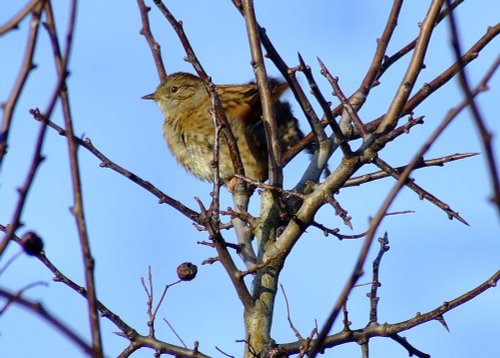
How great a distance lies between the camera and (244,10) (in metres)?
4.17

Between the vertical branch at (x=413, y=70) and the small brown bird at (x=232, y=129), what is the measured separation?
3.14 meters

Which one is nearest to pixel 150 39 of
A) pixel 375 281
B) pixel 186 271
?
pixel 186 271

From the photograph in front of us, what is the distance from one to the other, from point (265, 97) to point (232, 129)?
9.27 feet

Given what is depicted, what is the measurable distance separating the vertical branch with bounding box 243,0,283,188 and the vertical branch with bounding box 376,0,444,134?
2.45ft

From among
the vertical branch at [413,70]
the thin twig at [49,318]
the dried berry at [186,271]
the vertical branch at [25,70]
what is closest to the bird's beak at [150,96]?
the dried berry at [186,271]

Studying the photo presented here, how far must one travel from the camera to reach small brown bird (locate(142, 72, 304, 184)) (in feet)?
23.9

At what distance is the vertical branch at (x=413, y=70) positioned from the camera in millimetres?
3453

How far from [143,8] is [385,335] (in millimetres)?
2817

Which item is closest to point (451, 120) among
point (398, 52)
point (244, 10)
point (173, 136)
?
point (244, 10)

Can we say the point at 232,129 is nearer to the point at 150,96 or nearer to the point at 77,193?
the point at 150,96

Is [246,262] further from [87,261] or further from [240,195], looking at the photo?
[87,261]

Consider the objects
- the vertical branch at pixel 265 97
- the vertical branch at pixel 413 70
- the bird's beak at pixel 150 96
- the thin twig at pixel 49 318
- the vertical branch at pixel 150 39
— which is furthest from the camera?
the bird's beak at pixel 150 96

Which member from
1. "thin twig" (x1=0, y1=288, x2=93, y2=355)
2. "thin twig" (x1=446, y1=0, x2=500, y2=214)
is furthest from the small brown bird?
"thin twig" (x1=446, y1=0, x2=500, y2=214)

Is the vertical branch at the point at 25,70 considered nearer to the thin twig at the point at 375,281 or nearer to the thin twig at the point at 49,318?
the thin twig at the point at 49,318
